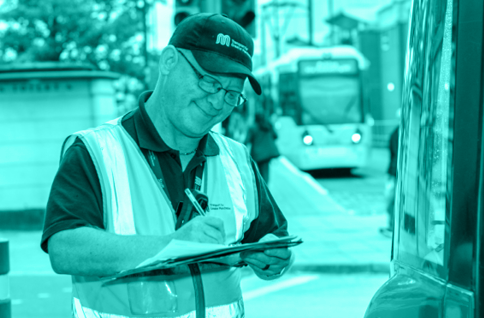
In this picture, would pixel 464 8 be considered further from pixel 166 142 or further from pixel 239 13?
pixel 239 13

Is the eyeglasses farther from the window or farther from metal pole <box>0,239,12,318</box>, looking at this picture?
metal pole <box>0,239,12,318</box>

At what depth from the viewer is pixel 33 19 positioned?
27.0 m

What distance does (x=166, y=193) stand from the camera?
196cm

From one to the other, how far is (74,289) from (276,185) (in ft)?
47.3

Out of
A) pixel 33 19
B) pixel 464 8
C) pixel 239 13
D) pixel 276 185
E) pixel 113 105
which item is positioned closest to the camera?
pixel 464 8

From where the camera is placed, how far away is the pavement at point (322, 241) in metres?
8.05

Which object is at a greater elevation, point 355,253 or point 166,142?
point 166,142

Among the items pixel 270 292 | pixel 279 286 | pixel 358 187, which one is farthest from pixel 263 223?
pixel 358 187

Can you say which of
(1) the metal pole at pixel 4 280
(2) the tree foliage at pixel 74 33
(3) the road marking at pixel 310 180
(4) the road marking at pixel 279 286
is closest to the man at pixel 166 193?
(1) the metal pole at pixel 4 280

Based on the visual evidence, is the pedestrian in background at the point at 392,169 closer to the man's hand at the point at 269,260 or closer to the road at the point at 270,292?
the road at the point at 270,292

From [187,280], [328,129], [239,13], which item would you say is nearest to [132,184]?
[187,280]

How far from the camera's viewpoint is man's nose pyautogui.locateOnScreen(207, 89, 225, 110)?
2.05 m

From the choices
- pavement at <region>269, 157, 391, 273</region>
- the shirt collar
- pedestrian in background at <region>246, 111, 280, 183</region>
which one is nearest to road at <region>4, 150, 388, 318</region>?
pavement at <region>269, 157, 391, 273</region>

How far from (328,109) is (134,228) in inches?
655
